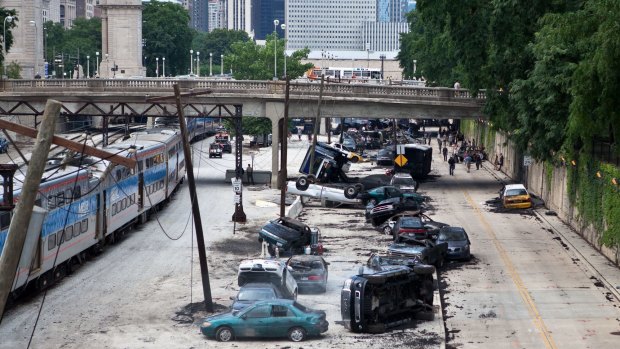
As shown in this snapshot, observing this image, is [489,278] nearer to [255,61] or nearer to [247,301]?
[247,301]

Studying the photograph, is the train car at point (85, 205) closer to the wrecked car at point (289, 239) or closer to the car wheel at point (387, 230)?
the wrecked car at point (289, 239)

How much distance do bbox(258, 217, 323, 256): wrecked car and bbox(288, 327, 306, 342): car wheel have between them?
48.2 ft

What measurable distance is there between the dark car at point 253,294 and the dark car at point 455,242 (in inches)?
500

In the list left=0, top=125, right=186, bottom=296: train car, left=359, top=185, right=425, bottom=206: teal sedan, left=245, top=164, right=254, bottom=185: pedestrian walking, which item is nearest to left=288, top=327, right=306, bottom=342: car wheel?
left=0, top=125, right=186, bottom=296: train car

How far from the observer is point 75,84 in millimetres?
84875

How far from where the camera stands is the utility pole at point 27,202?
16.3m

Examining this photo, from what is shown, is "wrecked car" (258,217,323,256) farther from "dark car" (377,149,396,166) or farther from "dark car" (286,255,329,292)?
"dark car" (377,149,396,166)

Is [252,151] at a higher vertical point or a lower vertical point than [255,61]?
lower

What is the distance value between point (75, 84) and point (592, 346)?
58775 mm

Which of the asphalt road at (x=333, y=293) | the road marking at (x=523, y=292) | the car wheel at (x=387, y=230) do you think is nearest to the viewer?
the asphalt road at (x=333, y=293)

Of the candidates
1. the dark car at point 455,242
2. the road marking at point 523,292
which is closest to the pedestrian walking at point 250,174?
the road marking at point 523,292

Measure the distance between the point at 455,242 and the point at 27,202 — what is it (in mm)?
32759

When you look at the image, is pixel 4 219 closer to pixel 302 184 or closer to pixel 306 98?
pixel 302 184

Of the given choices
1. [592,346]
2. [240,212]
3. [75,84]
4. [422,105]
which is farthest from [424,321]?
[75,84]
